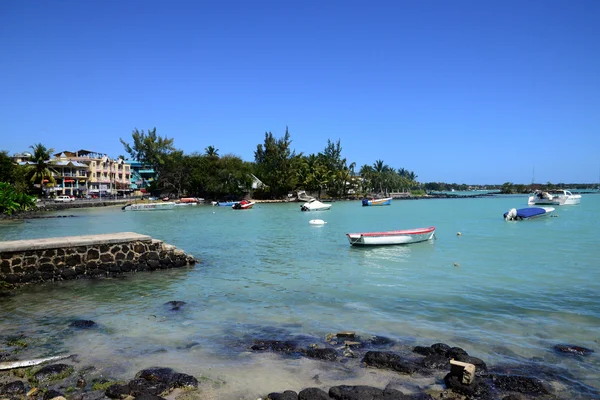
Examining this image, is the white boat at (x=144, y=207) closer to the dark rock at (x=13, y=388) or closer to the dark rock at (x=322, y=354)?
the dark rock at (x=13, y=388)

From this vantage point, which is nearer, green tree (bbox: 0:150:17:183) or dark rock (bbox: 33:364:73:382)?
dark rock (bbox: 33:364:73:382)

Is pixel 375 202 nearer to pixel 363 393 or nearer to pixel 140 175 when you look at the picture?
pixel 140 175

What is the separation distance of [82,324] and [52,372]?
121 inches

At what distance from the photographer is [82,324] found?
1045cm

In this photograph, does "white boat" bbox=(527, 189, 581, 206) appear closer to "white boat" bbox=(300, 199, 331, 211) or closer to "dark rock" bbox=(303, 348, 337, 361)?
"white boat" bbox=(300, 199, 331, 211)

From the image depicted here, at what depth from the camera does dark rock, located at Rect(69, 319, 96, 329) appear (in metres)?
10.3

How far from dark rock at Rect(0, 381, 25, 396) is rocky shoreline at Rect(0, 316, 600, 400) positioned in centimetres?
1

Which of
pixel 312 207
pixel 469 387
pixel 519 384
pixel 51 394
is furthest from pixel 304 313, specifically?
pixel 312 207

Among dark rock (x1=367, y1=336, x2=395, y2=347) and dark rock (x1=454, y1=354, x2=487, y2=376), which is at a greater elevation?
dark rock (x1=454, y1=354, x2=487, y2=376)

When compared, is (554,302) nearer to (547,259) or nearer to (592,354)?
(592,354)

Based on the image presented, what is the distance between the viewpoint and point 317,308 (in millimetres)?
12203

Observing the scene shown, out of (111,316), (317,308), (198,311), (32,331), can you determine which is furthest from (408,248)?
(32,331)

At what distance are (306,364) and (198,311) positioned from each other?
4809 millimetres

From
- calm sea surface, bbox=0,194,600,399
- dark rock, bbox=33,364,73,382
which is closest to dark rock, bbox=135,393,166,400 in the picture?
calm sea surface, bbox=0,194,600,399
